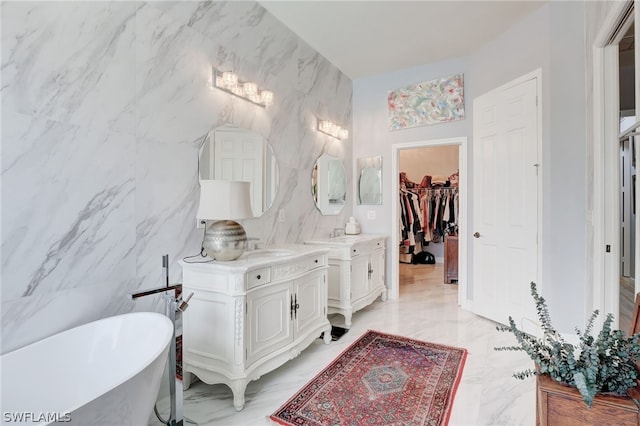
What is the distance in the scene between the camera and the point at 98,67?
5.63 ft

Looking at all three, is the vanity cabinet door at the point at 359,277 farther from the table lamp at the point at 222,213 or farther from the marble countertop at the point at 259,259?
the table lamp at the point at 222,213

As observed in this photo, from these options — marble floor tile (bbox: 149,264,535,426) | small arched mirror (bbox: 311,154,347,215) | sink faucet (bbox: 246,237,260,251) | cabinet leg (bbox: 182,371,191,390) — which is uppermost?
small arched mirror (bbox: 311,154,347,215)

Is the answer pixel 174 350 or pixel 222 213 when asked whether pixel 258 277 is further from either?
pixel 174 350

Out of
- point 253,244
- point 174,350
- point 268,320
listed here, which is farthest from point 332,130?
point 174,350

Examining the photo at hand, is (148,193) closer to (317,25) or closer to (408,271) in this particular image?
(317,25)

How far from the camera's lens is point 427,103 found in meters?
3.93

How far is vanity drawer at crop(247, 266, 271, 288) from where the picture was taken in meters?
1.97

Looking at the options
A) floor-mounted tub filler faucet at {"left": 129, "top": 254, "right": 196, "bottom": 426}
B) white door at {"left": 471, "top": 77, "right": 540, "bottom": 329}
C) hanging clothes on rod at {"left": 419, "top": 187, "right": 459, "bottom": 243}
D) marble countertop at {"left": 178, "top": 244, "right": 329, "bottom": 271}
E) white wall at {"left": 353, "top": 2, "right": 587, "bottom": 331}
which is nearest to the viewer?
floor-mounted tub filler faucet at {"left": 129, "top": 254, "right": 196, "bottom": 426}

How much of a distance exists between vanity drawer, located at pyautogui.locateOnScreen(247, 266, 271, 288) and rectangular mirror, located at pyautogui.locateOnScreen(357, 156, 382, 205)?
8.21 ft

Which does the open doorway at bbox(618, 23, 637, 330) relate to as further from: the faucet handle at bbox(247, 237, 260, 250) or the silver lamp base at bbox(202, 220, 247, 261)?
the faucet handle at bbox(247, 237, 260, 250)

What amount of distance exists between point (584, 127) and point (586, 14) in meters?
0.88

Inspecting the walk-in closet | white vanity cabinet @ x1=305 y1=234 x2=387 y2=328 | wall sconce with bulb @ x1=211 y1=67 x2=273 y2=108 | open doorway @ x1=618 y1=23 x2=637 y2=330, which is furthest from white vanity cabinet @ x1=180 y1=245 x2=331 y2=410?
the walk-in closet

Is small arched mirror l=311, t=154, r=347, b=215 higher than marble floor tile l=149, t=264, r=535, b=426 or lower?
higher

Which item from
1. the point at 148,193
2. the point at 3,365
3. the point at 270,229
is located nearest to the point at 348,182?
the point at 270,229
